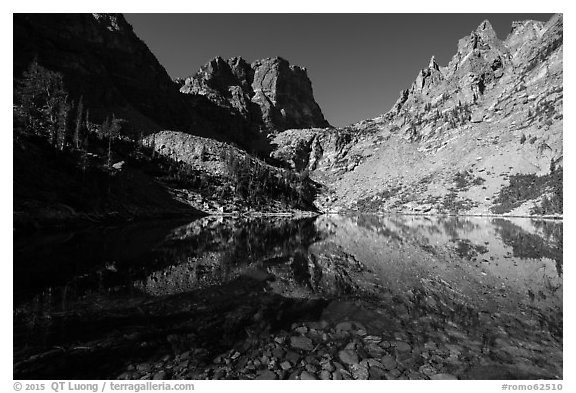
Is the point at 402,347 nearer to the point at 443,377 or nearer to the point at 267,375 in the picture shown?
the point at 443,377

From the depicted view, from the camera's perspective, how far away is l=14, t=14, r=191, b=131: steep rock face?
14900 cm

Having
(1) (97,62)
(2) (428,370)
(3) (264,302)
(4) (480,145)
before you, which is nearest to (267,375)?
(2) (428,370)

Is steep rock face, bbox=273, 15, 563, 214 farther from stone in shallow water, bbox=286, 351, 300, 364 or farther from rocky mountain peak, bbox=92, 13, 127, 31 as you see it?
rocky mountain peak, bbox=92, 13, 127, 31

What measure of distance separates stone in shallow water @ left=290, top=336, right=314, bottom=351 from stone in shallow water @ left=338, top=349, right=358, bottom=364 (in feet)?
3.33

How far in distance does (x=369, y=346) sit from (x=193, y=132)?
668 feet

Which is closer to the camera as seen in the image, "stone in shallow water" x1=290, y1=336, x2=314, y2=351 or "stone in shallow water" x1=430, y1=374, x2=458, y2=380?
"stone in shallow water" x1=430, y1=374, x2=458, y2=380

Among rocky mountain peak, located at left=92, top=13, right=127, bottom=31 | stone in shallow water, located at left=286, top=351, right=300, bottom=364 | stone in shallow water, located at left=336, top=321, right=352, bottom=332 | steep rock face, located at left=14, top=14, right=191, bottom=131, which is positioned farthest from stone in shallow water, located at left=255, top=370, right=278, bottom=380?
rocky mountain peak, located at left=92, top=13, right=127, bottom=31

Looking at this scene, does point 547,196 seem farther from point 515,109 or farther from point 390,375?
point 390,375

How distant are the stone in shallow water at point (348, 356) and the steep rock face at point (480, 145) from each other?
109 m

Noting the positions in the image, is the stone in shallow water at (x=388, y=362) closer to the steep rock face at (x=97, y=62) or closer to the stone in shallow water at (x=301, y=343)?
the stone in shallow water at (x=301, y=343)

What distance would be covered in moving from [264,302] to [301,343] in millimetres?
4637

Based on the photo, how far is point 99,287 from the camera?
15.8 metres

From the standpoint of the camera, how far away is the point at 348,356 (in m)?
9.42

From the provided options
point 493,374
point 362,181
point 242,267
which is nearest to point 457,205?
point 362,181
